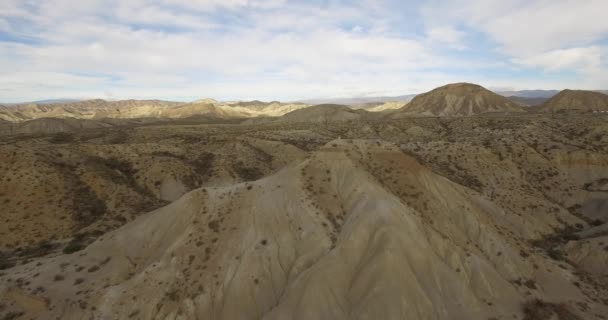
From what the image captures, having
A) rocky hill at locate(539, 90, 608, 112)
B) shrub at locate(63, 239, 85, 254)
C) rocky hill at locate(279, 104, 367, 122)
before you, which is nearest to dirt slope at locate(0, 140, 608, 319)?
shrub at locate(63, 239, 85, 254)

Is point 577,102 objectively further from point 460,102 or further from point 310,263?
point 310,263

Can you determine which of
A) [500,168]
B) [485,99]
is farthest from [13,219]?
[485,99]

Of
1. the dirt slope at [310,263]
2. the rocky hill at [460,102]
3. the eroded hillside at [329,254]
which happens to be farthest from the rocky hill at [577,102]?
the dirt slope at [310,263]

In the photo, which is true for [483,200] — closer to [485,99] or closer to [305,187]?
[305,187]

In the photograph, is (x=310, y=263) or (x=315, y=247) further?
(x=315, y=247)

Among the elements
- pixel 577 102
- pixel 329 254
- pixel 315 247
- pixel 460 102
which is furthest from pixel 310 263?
pixel 577 102
